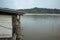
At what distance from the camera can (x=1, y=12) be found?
5.83 m

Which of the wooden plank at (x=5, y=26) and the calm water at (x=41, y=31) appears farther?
the calm water at (x=41, y=31)

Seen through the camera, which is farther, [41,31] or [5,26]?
[41,31]

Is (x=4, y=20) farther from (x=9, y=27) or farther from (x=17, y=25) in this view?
(x=17, y=25)

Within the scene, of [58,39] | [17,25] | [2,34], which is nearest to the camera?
[2,34]

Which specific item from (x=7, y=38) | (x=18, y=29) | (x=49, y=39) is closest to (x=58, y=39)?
(x=49, y=39)

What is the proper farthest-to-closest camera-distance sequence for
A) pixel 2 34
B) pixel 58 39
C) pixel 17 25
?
pixel 58 39
pixel 17 25
pixel 2 34

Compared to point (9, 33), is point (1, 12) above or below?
above

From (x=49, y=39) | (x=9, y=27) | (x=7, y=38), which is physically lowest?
(x=49, y=39)

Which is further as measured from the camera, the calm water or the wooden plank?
the calm water

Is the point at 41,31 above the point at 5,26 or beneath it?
beneath

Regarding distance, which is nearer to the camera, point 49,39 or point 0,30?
point 0,30

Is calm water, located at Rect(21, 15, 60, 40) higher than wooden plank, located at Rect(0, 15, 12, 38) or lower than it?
lower

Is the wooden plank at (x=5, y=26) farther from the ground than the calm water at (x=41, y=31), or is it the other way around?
the wooden plank at (x=5, y=26)

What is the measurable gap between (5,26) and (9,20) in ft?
0.85
